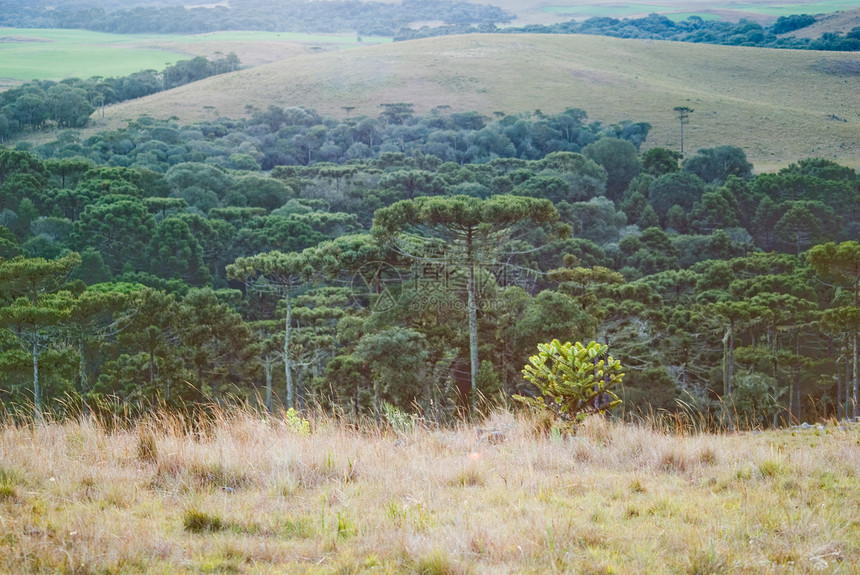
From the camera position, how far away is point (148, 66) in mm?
134250

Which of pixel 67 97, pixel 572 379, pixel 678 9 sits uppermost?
pixel 678 9

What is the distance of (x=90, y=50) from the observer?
461 feet

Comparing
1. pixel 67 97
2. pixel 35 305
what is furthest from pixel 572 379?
pixel 67 97

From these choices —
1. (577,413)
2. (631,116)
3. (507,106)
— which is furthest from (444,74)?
(577,413)

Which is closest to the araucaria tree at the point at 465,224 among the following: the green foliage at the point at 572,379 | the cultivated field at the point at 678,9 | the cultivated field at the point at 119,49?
the green foliage at the point at 572,379

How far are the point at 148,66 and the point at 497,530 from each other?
148m

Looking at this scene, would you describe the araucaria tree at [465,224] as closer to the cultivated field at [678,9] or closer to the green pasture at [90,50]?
the green pasture at [90,50]

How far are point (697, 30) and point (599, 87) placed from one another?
59.2 metres

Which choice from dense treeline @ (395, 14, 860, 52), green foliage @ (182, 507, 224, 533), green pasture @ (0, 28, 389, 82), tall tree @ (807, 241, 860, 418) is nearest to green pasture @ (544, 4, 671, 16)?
dense treeline @ (395, 14, 860, 52)

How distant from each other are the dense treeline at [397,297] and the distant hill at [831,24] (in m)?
93.7

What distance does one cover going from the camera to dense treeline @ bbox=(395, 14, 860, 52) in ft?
439

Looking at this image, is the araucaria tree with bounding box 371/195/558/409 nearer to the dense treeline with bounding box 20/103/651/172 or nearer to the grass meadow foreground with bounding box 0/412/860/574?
the grass meadow foreground with bounding box 0/412/860/574

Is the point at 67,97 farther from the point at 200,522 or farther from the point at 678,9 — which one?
the point at 678,9

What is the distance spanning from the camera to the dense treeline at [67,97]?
9075cm
